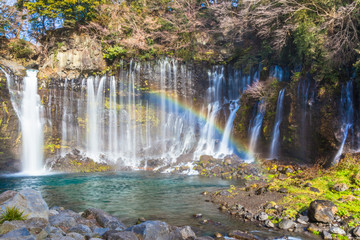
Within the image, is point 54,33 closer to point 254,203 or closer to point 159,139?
point 159,139

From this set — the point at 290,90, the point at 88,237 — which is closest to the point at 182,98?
the point at 290,90

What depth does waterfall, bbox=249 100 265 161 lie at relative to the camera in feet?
60.4

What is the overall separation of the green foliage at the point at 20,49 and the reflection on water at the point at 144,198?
14.9 m

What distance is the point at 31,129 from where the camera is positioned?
20.8m

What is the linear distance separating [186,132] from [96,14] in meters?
14.6

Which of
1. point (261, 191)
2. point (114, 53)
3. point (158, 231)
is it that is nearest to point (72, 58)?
point (114, 53)

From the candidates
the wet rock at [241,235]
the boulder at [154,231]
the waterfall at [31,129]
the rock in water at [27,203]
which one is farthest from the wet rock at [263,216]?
the waterfall at [31,129]

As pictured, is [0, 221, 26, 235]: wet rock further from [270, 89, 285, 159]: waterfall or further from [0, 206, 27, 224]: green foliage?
[270, 89, 285, 159]: waterfall

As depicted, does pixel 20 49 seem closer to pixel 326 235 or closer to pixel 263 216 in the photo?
pixel 263 216

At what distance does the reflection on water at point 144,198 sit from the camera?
752 cm

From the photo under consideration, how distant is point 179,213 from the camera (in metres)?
8.31

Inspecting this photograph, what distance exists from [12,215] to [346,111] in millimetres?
14605

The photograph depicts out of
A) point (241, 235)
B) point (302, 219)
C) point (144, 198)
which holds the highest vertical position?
point (302, 219)

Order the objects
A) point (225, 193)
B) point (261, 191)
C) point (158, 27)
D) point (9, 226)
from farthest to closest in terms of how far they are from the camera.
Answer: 1. point (158, 27)
2. point (225, 193)
3. point (261, 191)
4. point (9, 226)
